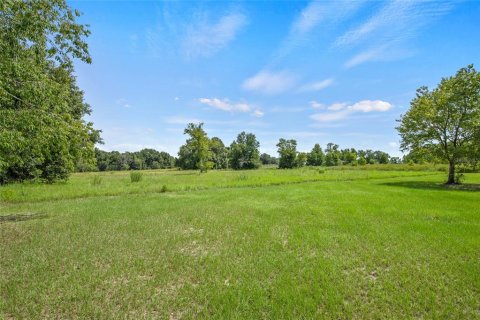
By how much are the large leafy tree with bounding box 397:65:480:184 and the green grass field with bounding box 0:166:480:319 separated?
53.7ft

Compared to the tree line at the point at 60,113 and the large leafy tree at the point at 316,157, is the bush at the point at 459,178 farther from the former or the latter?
the large leafy tree at the point at 316,157

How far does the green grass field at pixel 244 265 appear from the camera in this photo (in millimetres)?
4242

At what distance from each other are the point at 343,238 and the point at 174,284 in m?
5.51

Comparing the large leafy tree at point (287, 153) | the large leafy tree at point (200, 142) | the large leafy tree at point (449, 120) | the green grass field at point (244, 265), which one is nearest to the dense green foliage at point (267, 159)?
the large leafy tree at point (287, 153)

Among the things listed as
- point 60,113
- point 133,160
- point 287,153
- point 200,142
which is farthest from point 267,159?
point 60,113

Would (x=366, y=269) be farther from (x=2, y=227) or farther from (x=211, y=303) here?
(x=2, y=227)

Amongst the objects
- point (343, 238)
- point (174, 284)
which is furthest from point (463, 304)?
point (174, 284)

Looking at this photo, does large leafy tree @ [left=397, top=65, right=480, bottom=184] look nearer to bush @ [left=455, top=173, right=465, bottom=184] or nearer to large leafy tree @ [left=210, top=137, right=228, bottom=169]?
bush @ [left=455, top=173, right=465, bottom=184]

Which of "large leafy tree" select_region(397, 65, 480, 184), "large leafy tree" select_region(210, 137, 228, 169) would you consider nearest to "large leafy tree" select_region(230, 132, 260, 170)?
"large leafy tree" select_region(210, 137, 228, 169)

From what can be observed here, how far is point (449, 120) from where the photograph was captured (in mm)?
24141

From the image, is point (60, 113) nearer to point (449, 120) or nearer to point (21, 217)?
point (21, 217)

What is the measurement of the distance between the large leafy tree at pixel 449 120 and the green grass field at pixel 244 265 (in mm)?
16367

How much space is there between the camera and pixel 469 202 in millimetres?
13727

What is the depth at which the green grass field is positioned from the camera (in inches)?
167
